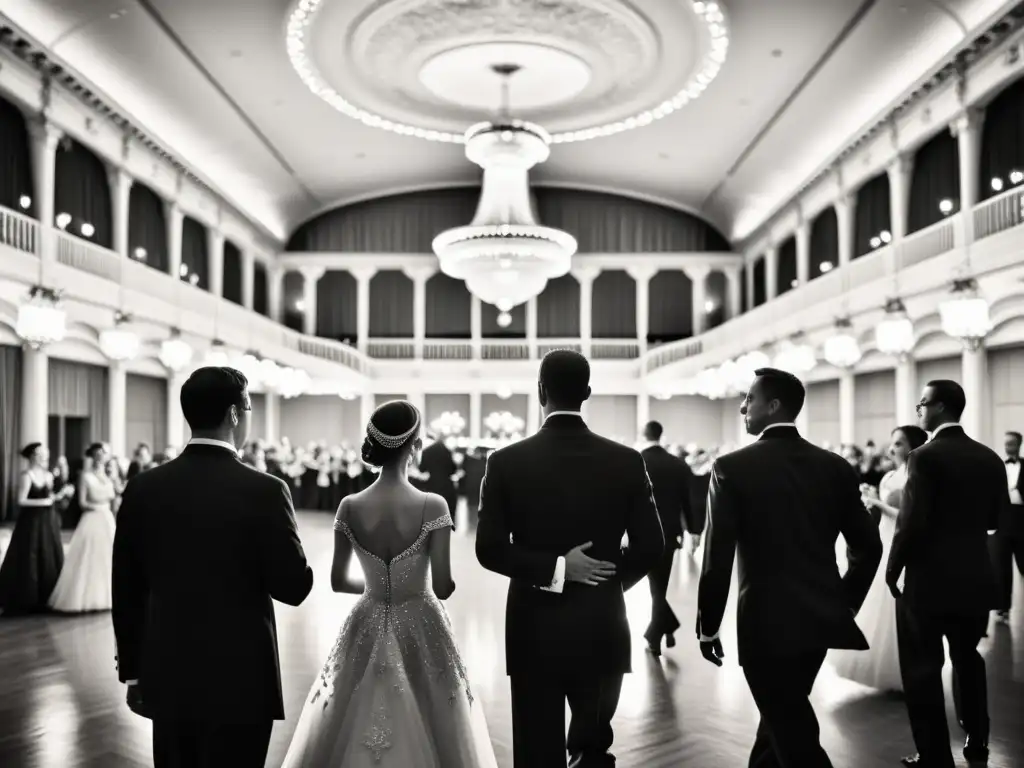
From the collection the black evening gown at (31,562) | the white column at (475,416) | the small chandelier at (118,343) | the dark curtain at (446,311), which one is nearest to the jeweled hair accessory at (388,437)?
the black evening gown at (31,562)

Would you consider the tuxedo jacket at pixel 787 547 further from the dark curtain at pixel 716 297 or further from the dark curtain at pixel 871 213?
the dark curtain at pixel 716 297

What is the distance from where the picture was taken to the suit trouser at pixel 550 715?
2.47m

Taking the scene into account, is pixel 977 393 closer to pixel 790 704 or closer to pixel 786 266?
pixel 786 266

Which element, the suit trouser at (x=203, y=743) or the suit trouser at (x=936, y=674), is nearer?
the suit trouser at (x=203, y=743)

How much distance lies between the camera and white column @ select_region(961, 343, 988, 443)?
11759 millimetres

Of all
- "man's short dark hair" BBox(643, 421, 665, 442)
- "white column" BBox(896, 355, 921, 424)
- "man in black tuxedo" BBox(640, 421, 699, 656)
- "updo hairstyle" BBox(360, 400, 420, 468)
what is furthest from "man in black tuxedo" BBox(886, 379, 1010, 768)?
"white column" BBox(896, 355, 921, 424)

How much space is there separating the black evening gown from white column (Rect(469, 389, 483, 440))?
17.0 m

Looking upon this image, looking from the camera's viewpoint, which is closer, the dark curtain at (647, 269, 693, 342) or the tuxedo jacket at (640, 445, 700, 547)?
the tuxedo jacket at (640, 445, 700, 547)

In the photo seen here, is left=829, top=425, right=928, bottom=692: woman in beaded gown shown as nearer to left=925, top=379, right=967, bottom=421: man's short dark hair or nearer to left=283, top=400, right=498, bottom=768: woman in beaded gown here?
left=925, top=379, right=967, bottom=421: man's short dark hair

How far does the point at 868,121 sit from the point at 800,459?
14.1 meters

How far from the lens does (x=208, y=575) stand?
2199 millimetres

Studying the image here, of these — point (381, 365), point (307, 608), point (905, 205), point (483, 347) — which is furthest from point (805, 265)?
point (307, 608)

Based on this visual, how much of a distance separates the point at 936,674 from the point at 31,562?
6.49 meters

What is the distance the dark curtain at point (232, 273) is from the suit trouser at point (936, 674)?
67.3 ft
